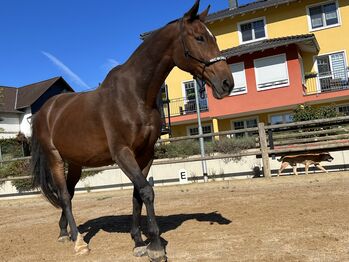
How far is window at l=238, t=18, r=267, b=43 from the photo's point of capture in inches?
1112

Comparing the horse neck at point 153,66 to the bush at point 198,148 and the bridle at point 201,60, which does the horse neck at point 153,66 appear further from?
the bush at point 198,148

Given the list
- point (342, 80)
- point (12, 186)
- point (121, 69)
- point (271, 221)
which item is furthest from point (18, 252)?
point (342, 80)

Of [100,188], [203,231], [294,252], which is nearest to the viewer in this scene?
[294,252]

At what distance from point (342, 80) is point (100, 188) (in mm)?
17883

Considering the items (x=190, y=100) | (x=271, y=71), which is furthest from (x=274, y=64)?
(x=190, y=100)

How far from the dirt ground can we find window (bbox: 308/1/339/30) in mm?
21180

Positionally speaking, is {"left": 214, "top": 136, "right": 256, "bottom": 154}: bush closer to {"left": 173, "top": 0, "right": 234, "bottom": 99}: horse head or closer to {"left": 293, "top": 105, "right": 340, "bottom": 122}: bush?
{"left": 293, "top": 105, "right": 340, "bottom": 122}: bush

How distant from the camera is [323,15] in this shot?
2680 cm

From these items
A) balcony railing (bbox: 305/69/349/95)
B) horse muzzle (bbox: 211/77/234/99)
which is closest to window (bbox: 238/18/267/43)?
balcony railing (bbox: 305/69/349/95)

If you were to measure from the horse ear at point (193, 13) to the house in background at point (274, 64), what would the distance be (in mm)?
20606

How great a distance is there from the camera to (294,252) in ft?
13.0

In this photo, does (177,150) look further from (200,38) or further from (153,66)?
(200,38)

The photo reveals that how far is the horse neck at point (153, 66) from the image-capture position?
461 cm

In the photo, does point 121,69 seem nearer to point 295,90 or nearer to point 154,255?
point 154,255
